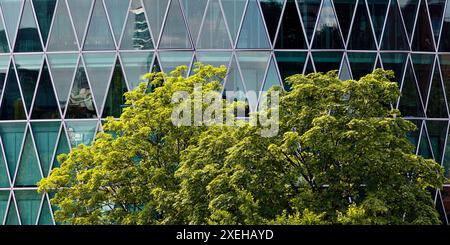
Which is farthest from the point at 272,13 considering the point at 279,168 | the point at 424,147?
the point at 279,168

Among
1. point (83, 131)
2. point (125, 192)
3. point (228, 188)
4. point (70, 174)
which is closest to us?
point (228, 188)

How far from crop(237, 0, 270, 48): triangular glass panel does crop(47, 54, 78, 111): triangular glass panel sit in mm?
7734

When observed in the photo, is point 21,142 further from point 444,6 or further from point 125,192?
point 444,6

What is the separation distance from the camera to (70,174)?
34.3m

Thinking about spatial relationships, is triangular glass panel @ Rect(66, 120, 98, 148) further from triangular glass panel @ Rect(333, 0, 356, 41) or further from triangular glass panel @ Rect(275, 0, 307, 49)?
triangular glass panel @ Rect(333, 0, 356, 41)

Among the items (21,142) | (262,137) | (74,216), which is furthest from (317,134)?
(21,142)

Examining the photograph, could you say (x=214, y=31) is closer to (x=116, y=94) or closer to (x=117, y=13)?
(x=117, y=13)

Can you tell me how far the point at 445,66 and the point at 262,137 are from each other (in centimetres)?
1623

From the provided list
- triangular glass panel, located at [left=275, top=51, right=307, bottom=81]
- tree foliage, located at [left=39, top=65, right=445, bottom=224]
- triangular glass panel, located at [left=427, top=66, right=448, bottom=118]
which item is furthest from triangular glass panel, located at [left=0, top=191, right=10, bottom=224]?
triangular glass panel, located at [left=427, top=66, right=448, bottom=118]

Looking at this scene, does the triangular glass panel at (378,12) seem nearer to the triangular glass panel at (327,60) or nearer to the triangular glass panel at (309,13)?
the triangular glass panel at (327,60)

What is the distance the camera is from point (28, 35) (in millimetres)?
41031

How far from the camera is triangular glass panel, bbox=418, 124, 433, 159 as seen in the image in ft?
134

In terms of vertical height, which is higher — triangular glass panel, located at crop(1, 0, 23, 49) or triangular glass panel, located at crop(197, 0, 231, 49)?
triangular glass panel, located at crop(1, 0, 23, 49)

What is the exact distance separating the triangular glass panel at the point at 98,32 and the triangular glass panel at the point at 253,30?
6.01m
